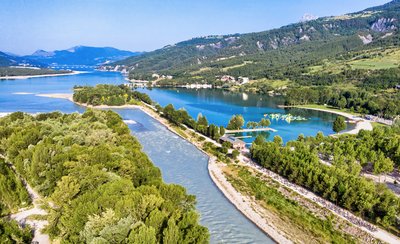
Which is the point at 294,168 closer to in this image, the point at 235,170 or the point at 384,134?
the point at 235,170

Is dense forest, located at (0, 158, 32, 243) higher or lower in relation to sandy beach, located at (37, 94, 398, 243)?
higher

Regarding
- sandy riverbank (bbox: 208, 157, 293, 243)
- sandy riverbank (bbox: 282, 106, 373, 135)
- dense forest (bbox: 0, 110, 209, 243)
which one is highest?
dense forest (bbox: 0, 110, 209, 243)

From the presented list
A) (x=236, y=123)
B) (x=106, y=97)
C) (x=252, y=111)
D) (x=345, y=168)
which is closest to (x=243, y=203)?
(x=345, y=168)

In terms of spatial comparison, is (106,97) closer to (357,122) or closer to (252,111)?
(252,111)

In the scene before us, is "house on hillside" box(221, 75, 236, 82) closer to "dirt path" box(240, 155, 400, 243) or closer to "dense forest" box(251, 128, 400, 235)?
"dense forest" box(251, 128, 400, 235)

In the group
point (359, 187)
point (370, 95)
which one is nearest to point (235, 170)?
point (359, 187)

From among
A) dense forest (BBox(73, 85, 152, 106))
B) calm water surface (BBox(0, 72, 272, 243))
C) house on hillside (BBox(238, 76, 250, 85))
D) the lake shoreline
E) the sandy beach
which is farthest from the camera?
house on hillside (BBox(238, 76, 250, 85))

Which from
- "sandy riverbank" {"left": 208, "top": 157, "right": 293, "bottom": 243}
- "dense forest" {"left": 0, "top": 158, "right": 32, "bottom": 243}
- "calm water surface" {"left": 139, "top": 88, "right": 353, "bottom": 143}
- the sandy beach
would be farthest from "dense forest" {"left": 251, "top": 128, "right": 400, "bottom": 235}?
"dense forest" {"left": 0, "top": 158, "right": 32, "bottom": 243}

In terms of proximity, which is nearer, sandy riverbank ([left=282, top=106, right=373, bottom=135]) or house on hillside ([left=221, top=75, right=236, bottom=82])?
sandy riverbank ([left=282, top=106, right=373, bottom=135])

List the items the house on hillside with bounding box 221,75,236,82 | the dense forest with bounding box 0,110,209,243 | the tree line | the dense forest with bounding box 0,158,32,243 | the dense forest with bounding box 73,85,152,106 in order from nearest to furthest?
the dense forest with bounding box 0,110,209,243
the dense forest with bounding box 0,158,32,243
the tree line
the dense forest with bounding box 73,85,152,106
the house on hillside with bounding box 221,75,236,82
